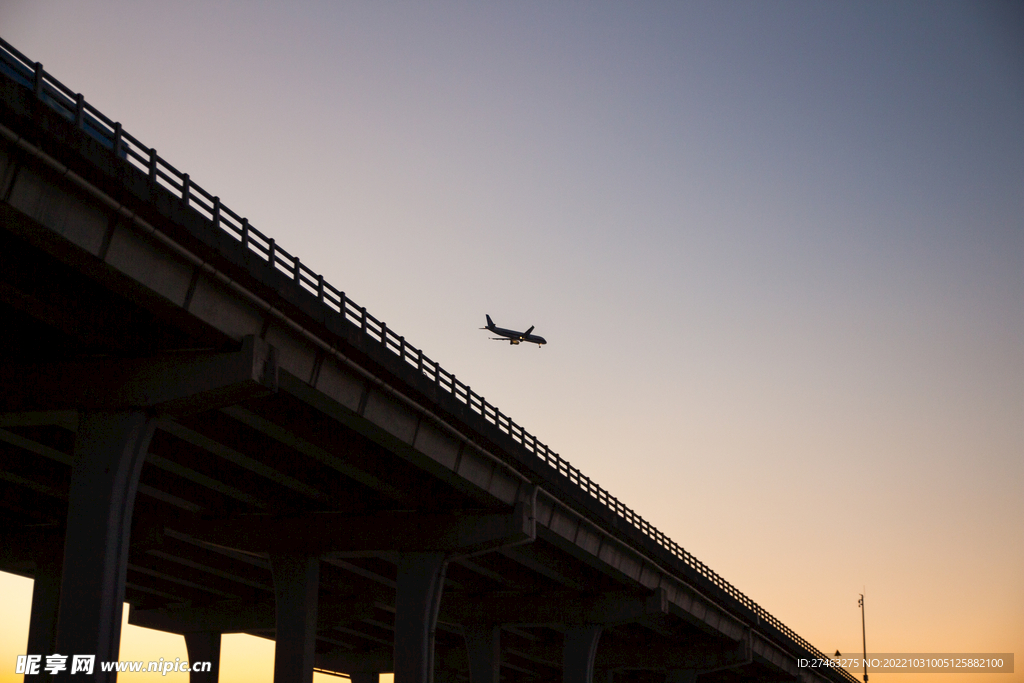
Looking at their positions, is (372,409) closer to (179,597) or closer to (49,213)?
(49,213)

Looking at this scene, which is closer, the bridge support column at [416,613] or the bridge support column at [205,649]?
the bridge support column at [416,613]

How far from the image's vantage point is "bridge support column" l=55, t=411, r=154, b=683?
24781 mm

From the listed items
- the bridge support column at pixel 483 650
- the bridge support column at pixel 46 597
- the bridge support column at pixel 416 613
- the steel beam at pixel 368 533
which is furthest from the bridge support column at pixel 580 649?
the bridge support column at pixel 46 597

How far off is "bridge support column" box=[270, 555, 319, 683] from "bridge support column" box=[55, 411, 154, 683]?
47.6 ft

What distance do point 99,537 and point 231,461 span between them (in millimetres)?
11432

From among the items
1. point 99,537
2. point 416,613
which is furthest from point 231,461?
point 99,537

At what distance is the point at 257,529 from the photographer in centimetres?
4188

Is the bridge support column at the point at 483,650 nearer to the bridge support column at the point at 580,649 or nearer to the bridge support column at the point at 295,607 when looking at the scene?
the bridge support column at the point at 580,649

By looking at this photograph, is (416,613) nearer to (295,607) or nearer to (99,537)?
(295,607)

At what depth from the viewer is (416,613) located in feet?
134

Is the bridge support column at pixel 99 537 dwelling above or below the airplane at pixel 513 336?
below

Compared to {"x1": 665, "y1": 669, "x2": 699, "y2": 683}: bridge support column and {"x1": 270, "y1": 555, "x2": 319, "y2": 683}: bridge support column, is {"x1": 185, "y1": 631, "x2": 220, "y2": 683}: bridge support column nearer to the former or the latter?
{"x1": 270, "y1": 555, "x2": 319, "y2": 683}: bridge support column

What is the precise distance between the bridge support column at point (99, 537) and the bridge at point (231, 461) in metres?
0.05

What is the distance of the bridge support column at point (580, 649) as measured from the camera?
188 ft
